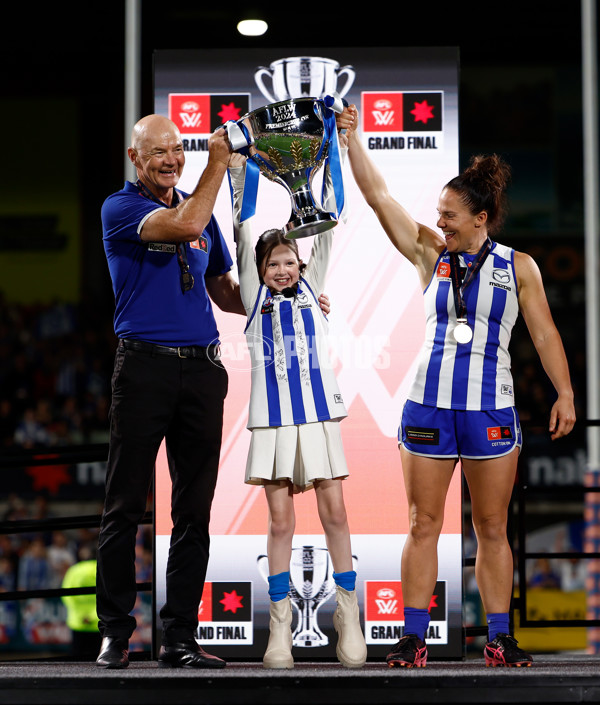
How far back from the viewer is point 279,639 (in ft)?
10.5

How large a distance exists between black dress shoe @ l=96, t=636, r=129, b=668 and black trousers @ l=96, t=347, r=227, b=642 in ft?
0.08

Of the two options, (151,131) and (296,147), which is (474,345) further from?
(151,131)

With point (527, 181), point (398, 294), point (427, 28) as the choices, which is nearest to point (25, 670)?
point (398, 294)

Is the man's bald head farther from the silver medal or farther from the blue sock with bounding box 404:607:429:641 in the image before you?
the blue sock with bounding box 404:607:429:641

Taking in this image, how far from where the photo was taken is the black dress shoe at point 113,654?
308 cm

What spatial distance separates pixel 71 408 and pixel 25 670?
8.35 m

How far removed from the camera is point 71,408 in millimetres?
11516

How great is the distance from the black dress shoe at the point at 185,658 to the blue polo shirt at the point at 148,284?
39.9 inches

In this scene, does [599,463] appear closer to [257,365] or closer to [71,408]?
[257,365]

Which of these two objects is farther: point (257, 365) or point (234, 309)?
point (234, 309)

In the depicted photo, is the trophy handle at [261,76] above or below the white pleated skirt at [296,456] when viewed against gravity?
above

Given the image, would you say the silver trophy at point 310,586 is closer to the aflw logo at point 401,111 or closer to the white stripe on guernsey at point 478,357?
the white stripe on guernsey at point 478,357

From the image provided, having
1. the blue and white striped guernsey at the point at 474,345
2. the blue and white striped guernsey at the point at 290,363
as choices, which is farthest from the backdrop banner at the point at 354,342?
the blue and white striped guernsey at the point at 474,345

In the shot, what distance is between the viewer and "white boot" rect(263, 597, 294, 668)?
3.19 m
